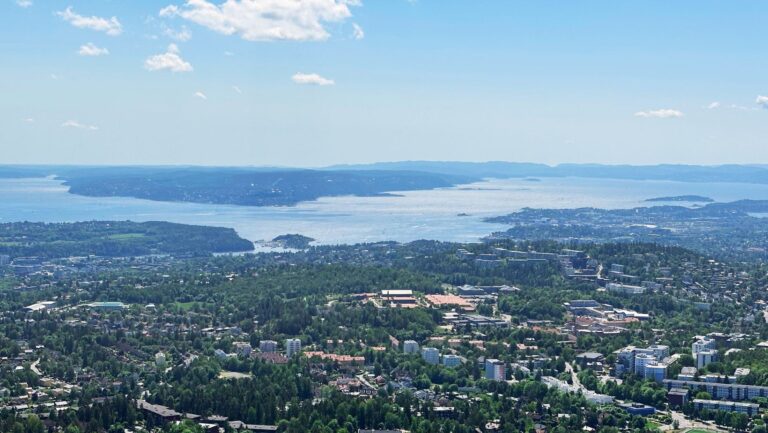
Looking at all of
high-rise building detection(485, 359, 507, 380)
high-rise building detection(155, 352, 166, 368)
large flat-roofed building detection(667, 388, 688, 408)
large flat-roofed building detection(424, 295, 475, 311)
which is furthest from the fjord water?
large flat-roofed building detection(667, 388, 688, 408)

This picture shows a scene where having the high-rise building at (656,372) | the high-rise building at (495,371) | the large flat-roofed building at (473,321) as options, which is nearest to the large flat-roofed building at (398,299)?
the large flat-roofed building at (473,321)

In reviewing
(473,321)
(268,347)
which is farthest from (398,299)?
(268,347)

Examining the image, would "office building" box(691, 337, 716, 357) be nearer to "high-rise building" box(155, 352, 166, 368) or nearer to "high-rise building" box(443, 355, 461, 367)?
"high-rise building" box(443, 355, 461, 367)

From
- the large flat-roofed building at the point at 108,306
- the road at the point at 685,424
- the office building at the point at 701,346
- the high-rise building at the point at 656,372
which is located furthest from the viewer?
the large flat-roofed building at the point at 108,306

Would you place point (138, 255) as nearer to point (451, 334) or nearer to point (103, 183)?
point (451, 334)

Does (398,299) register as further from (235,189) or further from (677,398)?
(235,189)

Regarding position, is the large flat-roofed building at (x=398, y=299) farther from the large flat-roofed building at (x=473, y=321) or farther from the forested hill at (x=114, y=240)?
the forested hill at (x=114, y=240)
